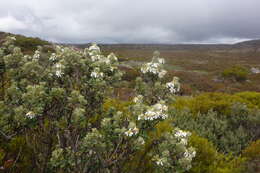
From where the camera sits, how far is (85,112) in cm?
320

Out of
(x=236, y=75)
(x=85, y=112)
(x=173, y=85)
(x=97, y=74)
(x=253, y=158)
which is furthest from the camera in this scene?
(x=236, y=75)

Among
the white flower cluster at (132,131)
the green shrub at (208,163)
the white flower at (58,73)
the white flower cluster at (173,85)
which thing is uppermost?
the white flower at (58,73)

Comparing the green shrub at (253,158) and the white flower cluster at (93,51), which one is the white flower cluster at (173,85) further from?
the green shrub at (253,158)

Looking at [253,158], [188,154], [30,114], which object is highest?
[30,114]

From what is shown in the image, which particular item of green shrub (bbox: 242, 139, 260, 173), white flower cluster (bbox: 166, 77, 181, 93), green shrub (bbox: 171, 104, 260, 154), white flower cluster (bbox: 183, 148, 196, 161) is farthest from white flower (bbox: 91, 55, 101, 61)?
green shrub (bbox: 171, 104, 260, 154)

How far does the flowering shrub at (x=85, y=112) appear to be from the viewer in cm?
280

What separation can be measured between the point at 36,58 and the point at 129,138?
1927 mm

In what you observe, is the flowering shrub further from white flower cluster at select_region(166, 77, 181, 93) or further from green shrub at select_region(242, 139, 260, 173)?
green shrub at select_region(242, 139, 260, 173)

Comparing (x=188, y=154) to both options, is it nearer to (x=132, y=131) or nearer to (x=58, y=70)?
(x=132, y=131)

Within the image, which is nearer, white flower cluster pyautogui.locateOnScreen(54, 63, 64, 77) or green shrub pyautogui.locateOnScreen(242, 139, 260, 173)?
white flower cluster pyautogui.locateOnScreen(54, 63, 64, 77)

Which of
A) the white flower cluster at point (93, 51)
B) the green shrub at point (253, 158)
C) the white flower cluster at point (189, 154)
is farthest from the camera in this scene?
the green shrub at point (253, 158)

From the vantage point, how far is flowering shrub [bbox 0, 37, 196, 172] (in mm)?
2803

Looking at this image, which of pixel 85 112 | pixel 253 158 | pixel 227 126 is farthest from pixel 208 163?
pixel 227 126

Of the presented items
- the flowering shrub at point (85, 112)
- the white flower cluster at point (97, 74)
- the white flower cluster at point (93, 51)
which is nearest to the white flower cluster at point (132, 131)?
the flowering shrub at point (85, 112)
